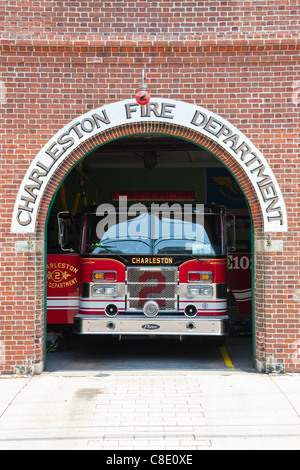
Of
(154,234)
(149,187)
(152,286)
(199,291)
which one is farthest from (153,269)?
(149,187)

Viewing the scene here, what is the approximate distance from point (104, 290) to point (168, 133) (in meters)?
2.72

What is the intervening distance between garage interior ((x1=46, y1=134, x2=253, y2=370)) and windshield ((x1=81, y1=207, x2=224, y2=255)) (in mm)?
1007

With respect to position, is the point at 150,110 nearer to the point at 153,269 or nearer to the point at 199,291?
the point at 153,269

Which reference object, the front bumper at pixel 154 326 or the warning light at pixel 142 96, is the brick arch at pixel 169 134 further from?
the front bumper at pixel 154 326

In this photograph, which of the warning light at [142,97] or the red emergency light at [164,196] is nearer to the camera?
Answer: the warning light at [142,97]

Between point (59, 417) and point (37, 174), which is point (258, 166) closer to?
point (37, 174)

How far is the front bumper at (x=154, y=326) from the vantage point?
8141 millimetres

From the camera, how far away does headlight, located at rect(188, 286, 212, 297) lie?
8.32 meters

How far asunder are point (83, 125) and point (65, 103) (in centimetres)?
44

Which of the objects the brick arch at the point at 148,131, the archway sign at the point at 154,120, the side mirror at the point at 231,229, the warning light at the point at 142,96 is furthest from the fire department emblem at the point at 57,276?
the warning light at the point at 142,96

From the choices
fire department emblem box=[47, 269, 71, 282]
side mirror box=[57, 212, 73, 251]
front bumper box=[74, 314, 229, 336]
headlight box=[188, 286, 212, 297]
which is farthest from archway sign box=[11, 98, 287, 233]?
front bumper box=[74, 314, 229, 336]

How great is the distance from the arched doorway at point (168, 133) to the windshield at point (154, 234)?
111cm

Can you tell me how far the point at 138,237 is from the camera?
863cm
